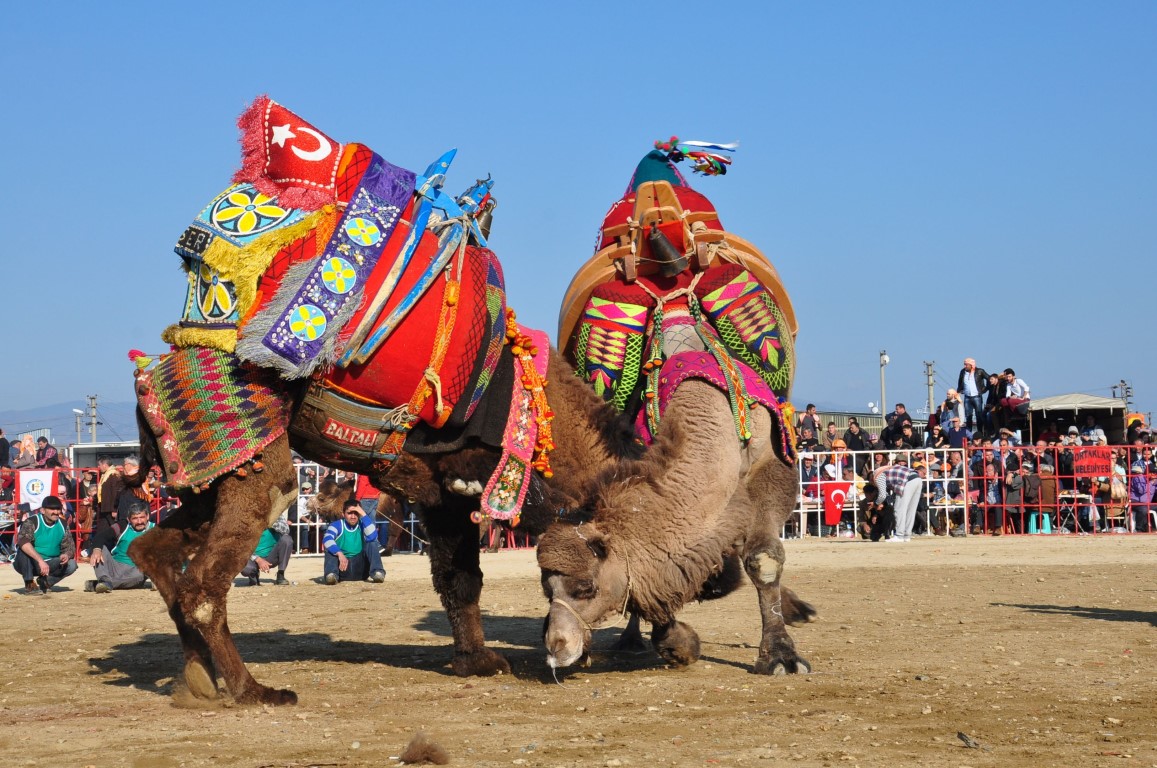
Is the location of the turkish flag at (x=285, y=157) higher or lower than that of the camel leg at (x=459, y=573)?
higher

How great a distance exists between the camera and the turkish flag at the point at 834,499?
2167cm

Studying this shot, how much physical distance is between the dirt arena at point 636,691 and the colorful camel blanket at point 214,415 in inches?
45.4

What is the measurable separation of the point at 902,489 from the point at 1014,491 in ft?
7.61

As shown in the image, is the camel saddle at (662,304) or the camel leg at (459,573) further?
the camel saddle at (662,304)

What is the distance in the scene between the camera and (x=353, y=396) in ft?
20.8

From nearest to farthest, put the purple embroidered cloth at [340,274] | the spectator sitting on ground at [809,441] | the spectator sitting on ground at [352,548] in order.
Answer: the purple embroidered cloth at [340,274] < the spectator sitting on ground at [352,548] < the spectator sitting on ground at [809,441]

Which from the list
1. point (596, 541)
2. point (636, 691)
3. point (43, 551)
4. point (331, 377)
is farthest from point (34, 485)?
point (596, 541)

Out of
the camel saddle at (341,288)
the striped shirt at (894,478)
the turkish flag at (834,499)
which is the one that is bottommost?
the turkish flag at (834,499)

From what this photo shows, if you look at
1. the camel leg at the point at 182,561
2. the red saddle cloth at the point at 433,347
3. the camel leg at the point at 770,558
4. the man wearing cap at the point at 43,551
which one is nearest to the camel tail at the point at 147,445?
the camel leg at the point at 182,561

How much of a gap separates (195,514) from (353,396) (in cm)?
119

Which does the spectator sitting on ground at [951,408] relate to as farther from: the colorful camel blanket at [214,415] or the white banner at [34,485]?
the colorful camel blanket at [214,415]

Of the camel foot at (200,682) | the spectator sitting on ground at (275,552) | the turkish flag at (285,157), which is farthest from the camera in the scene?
the spectator sitting on ground at (275,552)

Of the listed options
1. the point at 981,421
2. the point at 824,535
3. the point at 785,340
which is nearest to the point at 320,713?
the point at 785,340

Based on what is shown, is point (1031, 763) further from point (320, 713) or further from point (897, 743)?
point (320, 713)
